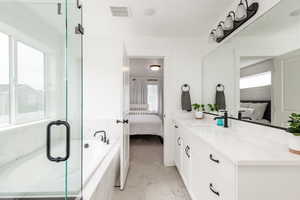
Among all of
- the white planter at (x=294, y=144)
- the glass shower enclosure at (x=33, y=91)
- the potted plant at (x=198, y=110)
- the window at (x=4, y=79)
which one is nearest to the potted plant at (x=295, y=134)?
the white planter at (x=294, y=144)

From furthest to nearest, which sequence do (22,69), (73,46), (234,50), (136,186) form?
(136,186)
(234,50)
(22,69)
(73,46)

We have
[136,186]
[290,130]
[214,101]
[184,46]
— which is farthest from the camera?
[184,46]

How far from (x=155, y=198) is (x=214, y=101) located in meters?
1.71

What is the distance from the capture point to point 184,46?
3.06 meters

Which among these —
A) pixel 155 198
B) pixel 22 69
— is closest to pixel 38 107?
pixel 22 69

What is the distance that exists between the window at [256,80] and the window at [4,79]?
8.14ft

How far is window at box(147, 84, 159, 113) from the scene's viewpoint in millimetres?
7562

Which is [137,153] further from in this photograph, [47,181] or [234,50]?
[234,50]

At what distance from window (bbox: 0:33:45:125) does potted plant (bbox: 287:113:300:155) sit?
2.23 metres

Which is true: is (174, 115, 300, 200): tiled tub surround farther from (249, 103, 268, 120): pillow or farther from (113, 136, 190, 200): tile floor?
(113, 136, 190, 200): tile floor

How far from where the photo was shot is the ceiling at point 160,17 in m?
2.02

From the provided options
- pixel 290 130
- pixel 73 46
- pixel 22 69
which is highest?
pixel 73 46

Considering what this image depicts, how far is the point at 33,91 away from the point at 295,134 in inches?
91.6

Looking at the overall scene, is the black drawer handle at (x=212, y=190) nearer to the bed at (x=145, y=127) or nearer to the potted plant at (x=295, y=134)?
the potted plant at (x=295, y=134)
